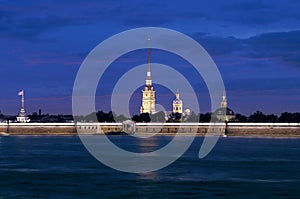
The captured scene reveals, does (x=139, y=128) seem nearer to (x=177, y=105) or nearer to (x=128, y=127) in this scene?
(x=128, y=127)

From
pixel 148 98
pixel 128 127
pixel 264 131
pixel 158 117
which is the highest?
pixel 148 98

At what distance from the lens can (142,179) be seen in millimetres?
37844

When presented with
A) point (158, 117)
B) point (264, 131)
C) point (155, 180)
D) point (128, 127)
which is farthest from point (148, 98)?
point (155, 180)

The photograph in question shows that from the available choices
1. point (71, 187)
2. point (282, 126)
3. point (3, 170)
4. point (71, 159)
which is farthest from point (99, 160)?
point (282, 126)

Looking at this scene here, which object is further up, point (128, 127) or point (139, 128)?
point (128, 127)

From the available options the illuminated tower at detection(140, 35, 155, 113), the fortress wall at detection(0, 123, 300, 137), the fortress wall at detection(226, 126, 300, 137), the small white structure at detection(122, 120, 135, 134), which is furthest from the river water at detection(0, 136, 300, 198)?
the illuminated tower at detection(140, 35, 155, 113)

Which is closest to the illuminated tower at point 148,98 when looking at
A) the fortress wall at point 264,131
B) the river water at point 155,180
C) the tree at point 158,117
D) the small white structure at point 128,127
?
the tree at point 158,117

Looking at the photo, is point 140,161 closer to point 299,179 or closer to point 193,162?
point 193,162

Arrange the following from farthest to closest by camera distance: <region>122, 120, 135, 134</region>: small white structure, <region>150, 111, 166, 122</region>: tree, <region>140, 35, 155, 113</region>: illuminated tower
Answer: <region>140, 35, 155, 113</region>: illuminated tower, <region>150, 111, 166, 122</region>: tree, <region>122, 120, 135, 134</region>: small white structure

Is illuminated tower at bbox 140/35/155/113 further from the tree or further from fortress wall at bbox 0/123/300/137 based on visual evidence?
fortress wall at bbox 0/123/300/137

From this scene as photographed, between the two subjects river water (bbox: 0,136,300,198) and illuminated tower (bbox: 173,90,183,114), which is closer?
river water (bbox: 0,136,300,198)

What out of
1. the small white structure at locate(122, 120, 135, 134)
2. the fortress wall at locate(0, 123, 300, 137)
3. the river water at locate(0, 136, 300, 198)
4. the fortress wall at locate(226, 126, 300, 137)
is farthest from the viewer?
the small white structure at locate(122, 120, 135, 134)

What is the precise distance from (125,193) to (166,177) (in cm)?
672

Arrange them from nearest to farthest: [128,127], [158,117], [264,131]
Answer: [264,131] → [128,127] → [158,117]
